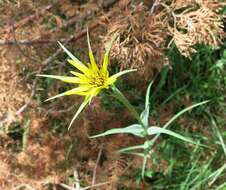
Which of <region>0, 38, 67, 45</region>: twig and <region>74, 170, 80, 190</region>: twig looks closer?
<region>0, 38, 67, 45</region>: twig

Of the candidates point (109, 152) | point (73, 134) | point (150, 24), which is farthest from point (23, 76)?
point (150, 24)

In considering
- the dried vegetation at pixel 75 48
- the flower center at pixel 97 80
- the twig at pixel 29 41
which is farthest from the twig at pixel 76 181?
the flower center at pixel 97 80

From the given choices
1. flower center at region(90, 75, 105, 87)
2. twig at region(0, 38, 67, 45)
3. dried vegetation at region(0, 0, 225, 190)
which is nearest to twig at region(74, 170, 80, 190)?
dried vegetation at region(0, 0, 225, 190)

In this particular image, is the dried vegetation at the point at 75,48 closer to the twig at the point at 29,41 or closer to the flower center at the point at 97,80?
the twig at the point at 29,41

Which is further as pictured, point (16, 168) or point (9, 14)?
point (16, 168)

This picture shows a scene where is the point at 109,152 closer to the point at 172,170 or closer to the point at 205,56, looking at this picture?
the point at 172,170

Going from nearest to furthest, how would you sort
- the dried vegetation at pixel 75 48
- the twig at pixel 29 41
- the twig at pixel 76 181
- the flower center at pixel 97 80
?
the flower center at pixel 97 80 → the dried vegetation at pixel 75 48 → the twig at pixel 29 41 → the twig at pixel 76 181

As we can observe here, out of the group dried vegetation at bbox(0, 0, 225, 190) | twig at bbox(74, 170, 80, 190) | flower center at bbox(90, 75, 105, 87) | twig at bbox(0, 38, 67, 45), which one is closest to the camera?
flower center at bbox(90, 75, 105, 87)

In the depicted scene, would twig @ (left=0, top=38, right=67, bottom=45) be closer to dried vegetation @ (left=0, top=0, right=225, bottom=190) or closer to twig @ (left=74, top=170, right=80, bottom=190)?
dried vegetation @ (left=0, top=0, right=225, bottom=190)

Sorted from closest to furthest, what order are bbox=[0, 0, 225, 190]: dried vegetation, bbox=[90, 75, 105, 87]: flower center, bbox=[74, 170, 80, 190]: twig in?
bbox=[90, 75, 105, 87]: flower center → bbox=[0, 0, 225, 190]: dried vegetation → bbox=[74, 170, 80, 190]: twig

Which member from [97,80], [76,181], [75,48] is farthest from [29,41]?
[97,80]

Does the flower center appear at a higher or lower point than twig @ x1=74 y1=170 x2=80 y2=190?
higher
